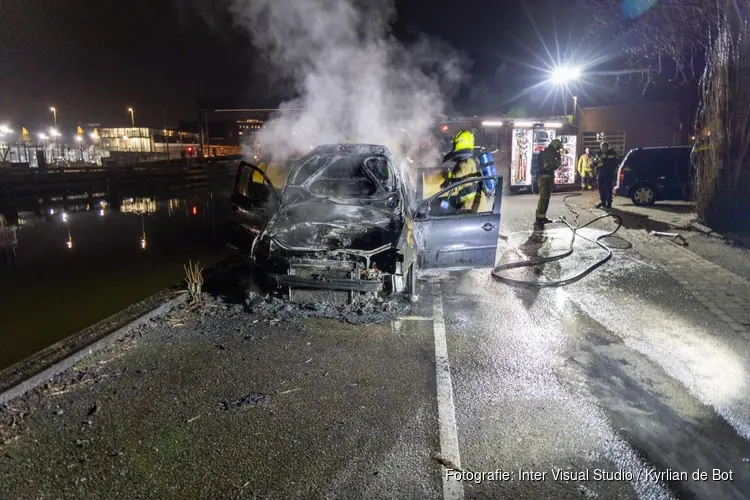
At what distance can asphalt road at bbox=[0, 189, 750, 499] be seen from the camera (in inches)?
113

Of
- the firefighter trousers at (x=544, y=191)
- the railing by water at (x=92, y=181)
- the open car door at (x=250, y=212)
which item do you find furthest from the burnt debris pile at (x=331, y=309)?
the railing by water at (x=92, y=181)

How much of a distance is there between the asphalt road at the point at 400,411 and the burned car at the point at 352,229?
574mm

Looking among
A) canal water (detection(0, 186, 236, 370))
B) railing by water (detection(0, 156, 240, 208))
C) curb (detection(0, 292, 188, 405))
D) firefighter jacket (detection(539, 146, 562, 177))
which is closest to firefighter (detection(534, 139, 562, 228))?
firefighter jacket (detection(539, 146, 562, 177))

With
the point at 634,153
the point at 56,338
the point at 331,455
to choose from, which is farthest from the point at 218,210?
the point at 331,455

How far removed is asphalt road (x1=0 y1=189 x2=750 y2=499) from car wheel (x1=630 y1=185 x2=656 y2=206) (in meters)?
9.56

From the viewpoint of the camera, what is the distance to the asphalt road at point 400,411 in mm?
2869

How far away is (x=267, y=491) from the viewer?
2764mm

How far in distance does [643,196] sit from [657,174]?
27.0 inches

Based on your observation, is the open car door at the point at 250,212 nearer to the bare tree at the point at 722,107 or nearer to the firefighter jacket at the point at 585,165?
the bare tree at the point at 722,107

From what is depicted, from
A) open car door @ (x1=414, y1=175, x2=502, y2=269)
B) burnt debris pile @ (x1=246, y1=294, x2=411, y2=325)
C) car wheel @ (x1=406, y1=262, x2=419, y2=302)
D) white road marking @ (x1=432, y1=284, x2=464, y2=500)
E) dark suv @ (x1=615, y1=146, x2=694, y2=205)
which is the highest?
dark suv @ (x1=615, y1=146, x2=694, y2=205)

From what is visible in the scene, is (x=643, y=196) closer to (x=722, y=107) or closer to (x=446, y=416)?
(x=722, y=107)

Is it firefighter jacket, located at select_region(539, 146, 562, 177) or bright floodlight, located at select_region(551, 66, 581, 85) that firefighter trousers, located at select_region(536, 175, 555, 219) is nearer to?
firefighter jacket, located at select_region(539, 146, 562, 177)

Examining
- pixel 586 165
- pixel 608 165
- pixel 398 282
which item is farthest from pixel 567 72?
pixel 398 282

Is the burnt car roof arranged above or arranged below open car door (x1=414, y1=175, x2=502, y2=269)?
above
